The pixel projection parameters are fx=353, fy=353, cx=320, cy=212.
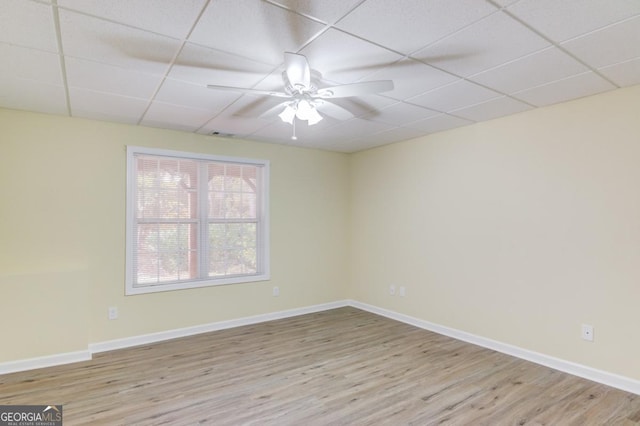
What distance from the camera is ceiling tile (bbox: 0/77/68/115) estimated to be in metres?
2.66

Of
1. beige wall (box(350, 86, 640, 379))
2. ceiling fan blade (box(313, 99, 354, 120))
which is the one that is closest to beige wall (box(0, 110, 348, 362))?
ceiling fan blade (box(313, 99, 354, 120))

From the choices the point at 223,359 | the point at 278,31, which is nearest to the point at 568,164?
the point at 278,31

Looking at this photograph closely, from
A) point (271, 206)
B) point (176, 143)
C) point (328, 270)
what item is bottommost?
point (328, 270)

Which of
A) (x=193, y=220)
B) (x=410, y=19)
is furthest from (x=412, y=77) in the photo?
(x=193, y=220)

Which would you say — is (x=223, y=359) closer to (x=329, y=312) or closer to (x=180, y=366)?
(x=180, y=366)

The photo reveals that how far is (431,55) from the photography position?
2.26 m

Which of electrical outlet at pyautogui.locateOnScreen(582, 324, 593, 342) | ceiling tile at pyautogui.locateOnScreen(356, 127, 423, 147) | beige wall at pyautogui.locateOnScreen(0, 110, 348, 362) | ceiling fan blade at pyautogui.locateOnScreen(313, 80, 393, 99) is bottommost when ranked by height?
electrical outlet at pyautogui.locateOnScreen(582, 324, 593, 342)

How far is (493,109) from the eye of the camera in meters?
3.34

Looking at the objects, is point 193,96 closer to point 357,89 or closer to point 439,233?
point 357,89

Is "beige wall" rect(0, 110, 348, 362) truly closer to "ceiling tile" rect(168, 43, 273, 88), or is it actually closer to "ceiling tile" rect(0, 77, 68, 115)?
"ceiling tile" rect(0, 77, 68, 115)

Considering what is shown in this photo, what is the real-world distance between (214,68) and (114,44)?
60 cm

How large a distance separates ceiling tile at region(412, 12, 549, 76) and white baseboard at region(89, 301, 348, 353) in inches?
144

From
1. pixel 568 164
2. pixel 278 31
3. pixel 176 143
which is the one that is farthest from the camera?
pixel 176 143

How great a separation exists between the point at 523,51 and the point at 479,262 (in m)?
2.26
